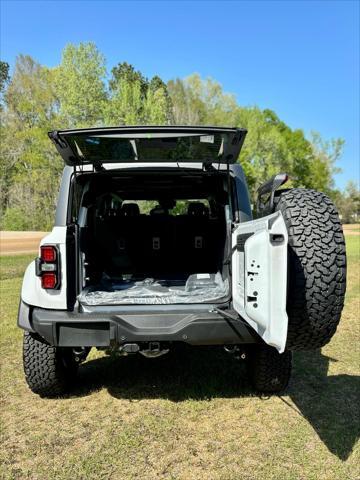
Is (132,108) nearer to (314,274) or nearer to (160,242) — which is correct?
(160,242)

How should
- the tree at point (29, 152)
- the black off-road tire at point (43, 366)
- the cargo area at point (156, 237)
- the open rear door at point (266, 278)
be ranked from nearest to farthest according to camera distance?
1. the open rear door at point (266, 278)
2. the black off-road tire at point (43, 366)
3. the cargo area at point (156, 237)
4. the tree at point (29, 152)

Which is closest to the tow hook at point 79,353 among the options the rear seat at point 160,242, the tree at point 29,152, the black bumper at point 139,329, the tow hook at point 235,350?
the black bumper at point 139,329

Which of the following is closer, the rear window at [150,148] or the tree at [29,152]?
the rear window at [150,148]

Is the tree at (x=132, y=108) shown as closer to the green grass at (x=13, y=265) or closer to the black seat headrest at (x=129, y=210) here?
the green grass at (x=13, y=265)

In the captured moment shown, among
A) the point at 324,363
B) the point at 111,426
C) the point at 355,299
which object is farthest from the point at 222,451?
the point at 355,299

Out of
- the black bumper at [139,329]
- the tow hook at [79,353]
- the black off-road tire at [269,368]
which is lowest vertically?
the black off-road tire at [269,368]

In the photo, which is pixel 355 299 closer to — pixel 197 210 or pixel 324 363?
pixel 324 363

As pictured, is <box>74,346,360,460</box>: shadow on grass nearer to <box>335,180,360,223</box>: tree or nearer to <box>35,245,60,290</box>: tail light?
<box>35,245,60,290</box>: tail light

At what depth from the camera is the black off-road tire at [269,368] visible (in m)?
3.52

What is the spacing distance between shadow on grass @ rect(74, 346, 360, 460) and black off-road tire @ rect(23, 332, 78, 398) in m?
0.29

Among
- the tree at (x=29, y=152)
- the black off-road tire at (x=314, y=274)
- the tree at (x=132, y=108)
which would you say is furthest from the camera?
the tree at (x=29, y=152)

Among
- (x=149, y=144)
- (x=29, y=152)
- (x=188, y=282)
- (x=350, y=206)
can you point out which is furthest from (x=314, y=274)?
(x=350, y=206)

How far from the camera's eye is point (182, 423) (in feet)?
10.6

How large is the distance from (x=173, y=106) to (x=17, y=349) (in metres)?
39.0
